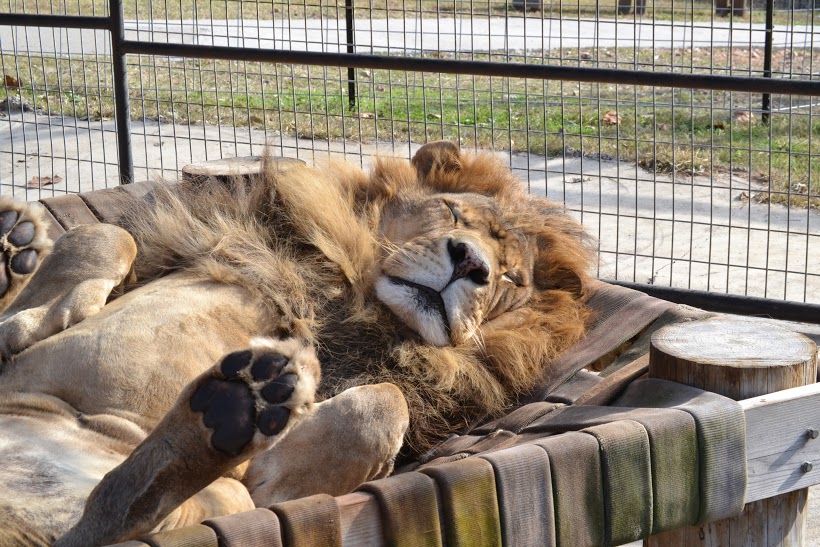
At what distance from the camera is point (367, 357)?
2.93 metres

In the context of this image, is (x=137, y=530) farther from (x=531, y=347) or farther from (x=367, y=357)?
(x=531, y=347)

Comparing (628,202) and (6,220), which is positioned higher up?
(6,220)

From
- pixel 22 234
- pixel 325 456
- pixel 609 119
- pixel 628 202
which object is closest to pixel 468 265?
pixel 325 456

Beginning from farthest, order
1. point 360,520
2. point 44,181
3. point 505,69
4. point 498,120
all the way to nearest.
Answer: point 498,120 < point 44,181 < point 505,69 < point 360,520

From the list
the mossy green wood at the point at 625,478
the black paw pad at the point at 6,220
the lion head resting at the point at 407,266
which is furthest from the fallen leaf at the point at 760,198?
the black paw pad at the point at 6,220

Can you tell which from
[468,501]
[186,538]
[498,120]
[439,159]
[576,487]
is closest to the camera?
[186,538]

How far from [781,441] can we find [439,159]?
143cm

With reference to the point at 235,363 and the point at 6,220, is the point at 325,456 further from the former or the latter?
the point at 6,220

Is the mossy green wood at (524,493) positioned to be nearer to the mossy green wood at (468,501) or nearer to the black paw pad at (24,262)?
the mossy green wood at (468,501)

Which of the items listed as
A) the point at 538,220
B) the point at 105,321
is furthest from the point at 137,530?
the point at 538,220

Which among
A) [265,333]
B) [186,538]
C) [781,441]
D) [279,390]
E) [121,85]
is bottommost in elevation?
[781,441]

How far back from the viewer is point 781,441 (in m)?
2.62

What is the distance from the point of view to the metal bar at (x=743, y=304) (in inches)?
158

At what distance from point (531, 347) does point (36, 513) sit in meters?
1.50
